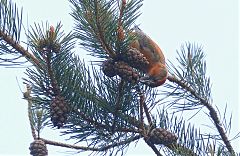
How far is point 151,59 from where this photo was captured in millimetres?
1793

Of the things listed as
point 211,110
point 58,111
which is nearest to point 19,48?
point 58,111

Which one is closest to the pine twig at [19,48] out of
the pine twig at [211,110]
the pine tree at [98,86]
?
the pine tree at [98,86]

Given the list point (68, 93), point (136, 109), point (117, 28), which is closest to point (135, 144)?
point (136, 109)

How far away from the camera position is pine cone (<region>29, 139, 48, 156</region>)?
1.65 m

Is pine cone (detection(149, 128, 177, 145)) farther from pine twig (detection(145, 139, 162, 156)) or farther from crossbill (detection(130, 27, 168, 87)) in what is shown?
crossbill (detection(130, 27, 168, 87))

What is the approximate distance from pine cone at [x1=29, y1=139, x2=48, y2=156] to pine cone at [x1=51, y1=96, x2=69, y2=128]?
0.67ft

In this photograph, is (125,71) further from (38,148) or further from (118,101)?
(38,148)

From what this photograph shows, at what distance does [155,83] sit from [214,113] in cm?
24

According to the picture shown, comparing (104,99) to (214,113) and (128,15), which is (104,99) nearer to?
(128,15)

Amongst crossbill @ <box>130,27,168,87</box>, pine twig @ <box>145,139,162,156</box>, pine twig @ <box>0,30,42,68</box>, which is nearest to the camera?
pine twig @ <box>0,30,42,68</box>

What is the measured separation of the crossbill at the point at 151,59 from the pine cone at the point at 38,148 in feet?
1.14

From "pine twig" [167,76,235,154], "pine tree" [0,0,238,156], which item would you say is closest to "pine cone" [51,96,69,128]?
"pine tree" [0,0,238,156]

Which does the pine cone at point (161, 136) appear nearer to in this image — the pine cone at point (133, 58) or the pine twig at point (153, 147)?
the pine twig at point (153, 147)

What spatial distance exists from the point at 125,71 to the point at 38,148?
1.29ft
